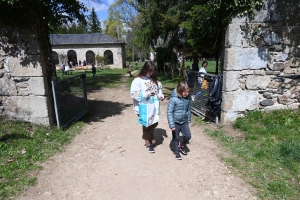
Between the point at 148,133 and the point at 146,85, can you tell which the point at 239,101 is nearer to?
the point at 148,133

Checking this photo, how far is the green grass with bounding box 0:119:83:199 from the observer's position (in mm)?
3264

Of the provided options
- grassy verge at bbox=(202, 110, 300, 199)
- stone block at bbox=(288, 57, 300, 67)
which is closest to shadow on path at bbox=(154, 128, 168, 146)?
grassy verge at bbox=(202, 110, 300, 199)

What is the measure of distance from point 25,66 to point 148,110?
321 centimetres

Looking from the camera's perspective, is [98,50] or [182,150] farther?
[98,50]

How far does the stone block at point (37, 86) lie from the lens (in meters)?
4.91

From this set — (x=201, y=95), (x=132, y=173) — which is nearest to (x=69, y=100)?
(x=132, y=173)

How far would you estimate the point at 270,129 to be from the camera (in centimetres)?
465

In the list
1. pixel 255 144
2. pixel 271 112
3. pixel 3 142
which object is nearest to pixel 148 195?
pixel 255 144

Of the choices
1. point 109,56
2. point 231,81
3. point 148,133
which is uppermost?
point 109,56

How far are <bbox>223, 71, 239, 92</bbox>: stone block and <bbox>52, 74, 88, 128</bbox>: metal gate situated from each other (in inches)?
170

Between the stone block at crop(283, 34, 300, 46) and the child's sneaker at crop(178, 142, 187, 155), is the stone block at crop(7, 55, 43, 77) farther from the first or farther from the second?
the stone block at crop(283, 34, 300, 46)

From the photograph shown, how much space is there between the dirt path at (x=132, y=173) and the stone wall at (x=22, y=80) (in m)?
1.27

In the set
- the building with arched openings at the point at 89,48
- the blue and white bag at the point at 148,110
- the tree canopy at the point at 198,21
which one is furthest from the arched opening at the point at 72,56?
the blue and white bag at the point at 148,110

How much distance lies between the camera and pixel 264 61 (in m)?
5.03
